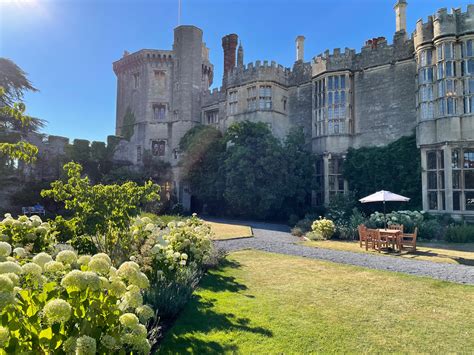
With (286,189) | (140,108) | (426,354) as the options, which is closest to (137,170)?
(140,108)

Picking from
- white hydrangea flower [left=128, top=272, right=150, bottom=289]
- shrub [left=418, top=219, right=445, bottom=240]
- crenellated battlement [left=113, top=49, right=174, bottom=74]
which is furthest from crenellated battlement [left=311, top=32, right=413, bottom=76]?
white hydrangea flower [left=128, top=272, right=150, bottom=289]

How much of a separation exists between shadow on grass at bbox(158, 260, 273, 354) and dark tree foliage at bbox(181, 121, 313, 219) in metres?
14.2

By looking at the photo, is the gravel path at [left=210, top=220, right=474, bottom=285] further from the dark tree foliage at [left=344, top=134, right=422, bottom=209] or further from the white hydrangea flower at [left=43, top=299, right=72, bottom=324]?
the dark tree foliage at [left=344, top=134, right=422, bottom=209]

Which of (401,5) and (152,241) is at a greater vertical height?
(401,5)

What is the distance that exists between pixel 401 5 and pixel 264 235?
17.0 metres

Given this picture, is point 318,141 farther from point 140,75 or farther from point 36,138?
point 36,138

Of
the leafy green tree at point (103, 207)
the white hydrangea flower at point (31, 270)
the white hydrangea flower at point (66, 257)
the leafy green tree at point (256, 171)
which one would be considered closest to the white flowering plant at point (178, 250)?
the leafy green tree at point (103, 207)

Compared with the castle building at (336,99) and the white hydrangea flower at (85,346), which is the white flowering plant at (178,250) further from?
the castle building at (336,99)

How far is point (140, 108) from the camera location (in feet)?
100

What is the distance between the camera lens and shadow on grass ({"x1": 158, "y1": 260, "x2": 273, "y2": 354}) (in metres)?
4.00

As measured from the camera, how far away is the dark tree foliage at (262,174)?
20.2m

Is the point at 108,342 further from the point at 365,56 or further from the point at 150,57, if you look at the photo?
the point at 150,57

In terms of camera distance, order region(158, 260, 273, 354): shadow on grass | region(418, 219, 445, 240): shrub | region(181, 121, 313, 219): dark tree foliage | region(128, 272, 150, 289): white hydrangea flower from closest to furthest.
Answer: region(128, 272, 150, 289): white hydrangea flower → region(158, 260, 273, 354): shadow on grass → region(418, 219, 445, 240): shrub → region(181, 121, 313, 219): dark tree foliage

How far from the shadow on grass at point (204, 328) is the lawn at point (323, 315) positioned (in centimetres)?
1
